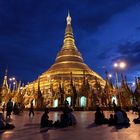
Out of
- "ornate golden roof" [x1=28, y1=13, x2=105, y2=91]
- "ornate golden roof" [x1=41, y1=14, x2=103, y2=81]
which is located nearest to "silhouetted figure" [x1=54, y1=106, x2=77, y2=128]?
"ornate golden roof" [x1=28, y1=13, x2=105, y2=91]

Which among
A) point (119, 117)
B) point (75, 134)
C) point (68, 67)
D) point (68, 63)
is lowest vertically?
point (75, 134)

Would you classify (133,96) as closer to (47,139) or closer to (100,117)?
(100,117)

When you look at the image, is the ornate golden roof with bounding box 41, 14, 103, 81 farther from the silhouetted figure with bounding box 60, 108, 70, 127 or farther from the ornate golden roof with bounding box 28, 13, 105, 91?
the silhouetted figure with bounding box 60, 108, 70, 127

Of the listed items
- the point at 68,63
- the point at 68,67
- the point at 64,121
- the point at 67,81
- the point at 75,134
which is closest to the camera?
the point at 75,134

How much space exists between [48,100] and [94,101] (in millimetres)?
11168

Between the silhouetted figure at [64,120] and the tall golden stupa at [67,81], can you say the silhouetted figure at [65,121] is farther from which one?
the tall golden stupa at [67,81]

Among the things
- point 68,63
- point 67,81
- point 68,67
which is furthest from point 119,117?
point 68,63

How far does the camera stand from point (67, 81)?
52688mm

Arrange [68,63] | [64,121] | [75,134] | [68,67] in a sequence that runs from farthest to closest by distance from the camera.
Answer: [68,63]
[68,67]
[64,121]
[75,134]

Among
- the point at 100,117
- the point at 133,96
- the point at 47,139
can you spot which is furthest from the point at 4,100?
the point at 47,139

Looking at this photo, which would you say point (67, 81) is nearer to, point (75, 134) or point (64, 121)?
point (64, 121)

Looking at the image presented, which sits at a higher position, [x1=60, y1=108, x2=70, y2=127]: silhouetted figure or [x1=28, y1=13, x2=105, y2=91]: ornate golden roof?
[x1=28, y1=13, x2=105, y2=91]: ornate golden roof

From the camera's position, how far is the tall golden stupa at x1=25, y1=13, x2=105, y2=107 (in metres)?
42.5

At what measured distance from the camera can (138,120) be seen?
13492mm
